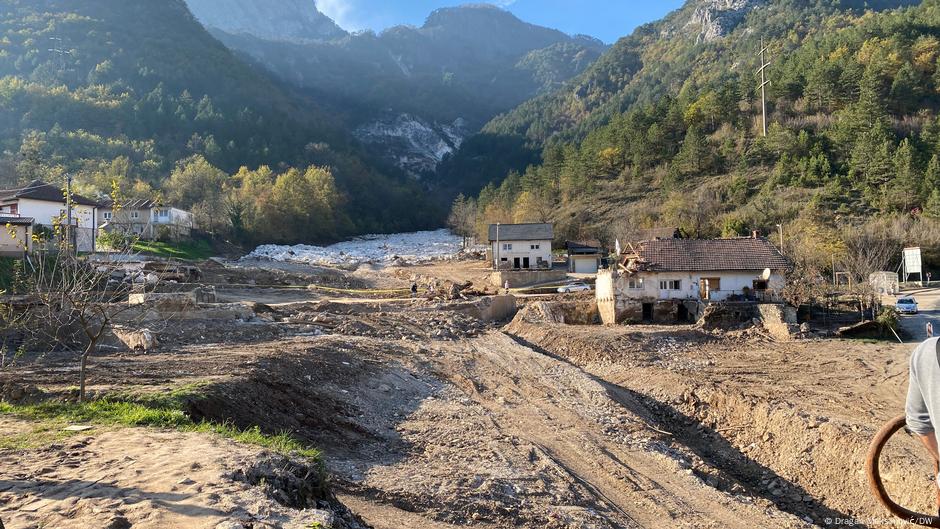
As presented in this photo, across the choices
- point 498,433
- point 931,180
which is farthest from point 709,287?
point 931,180

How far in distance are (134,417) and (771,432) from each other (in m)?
14.4

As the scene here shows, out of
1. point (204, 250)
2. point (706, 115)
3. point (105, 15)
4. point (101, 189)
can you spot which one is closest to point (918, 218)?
point (706, 115)

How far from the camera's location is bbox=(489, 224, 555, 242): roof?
2183 inches

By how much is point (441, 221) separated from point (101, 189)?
70.5 metres

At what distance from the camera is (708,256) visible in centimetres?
3247

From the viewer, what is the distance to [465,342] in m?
24.9

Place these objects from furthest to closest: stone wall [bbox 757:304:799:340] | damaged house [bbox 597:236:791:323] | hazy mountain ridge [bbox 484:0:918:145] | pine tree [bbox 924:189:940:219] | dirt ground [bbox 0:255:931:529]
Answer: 1. hazy mountain ridge [bbox 484:0:918:145]
2. pine tree [bbox 924:189:940:219]
3. damaged house [bbox 597:236:791:323]
4. stone wall [bbox 757:304:799:340]
5. dirt ground [bbox 0:255:931:529]

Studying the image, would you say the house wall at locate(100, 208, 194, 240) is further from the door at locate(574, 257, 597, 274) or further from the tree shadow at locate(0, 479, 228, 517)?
the tree shadow at locate(0, 479, 228, 517)

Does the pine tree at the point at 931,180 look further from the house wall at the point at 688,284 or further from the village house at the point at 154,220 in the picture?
the village house at the point at 154,220

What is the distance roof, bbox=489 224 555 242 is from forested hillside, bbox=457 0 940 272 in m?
11.9

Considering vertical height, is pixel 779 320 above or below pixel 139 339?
below

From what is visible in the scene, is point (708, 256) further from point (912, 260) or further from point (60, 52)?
point (60, 52)

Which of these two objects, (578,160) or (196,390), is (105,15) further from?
(196,390)

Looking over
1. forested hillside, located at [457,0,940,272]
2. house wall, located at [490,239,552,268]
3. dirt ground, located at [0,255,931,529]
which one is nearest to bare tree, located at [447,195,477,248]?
forested hillside, located at [457,0,940,272]
